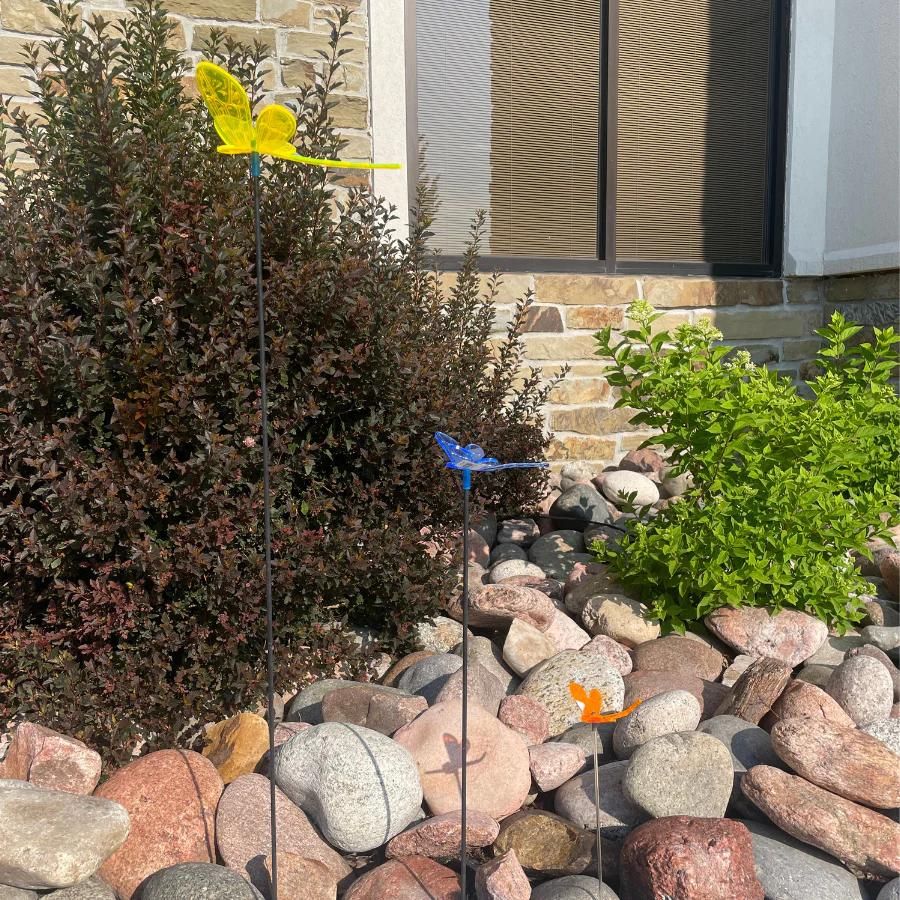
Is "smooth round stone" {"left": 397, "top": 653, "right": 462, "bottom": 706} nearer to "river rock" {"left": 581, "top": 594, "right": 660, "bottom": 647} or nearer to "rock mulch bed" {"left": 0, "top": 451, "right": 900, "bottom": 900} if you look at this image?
"rock mulch bed" {"left": 0, "top": 451, "right": 900, "bottom": 900}

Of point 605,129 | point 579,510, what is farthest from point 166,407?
point 605,129

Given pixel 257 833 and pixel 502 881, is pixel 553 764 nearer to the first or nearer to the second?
pixel 502 881

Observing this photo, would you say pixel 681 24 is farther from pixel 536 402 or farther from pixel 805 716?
pixel 805 716

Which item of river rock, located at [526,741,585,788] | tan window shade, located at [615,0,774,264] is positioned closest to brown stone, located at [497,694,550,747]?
river rock, located at [526,741,585,788]

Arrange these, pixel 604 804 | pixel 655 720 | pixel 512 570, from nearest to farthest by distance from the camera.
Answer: pixel 604 804 → pixel 655 720 → pixel 512 570

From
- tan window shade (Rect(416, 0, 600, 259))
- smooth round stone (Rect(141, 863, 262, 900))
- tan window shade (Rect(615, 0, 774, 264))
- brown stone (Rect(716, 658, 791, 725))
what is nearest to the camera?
smooth round stone (Rect(141, 863, 262, 900))

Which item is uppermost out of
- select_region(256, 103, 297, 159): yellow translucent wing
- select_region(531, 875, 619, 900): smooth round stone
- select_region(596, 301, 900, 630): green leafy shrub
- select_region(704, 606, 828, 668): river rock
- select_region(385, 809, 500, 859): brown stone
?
select_region(256, 103, 297, 159): yellow translucent wing

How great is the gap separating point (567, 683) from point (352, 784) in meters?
0.85

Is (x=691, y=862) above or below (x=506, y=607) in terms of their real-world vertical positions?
below

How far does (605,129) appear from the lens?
5.41 m

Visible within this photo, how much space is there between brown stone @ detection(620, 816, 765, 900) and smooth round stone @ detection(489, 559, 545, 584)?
170cm

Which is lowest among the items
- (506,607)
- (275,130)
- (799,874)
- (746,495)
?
(799,874)

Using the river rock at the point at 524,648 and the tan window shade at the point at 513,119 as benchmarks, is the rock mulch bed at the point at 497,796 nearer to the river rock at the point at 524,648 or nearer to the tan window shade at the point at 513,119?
the river rock at the point at 524,648

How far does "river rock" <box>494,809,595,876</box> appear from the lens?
2.04 metres
